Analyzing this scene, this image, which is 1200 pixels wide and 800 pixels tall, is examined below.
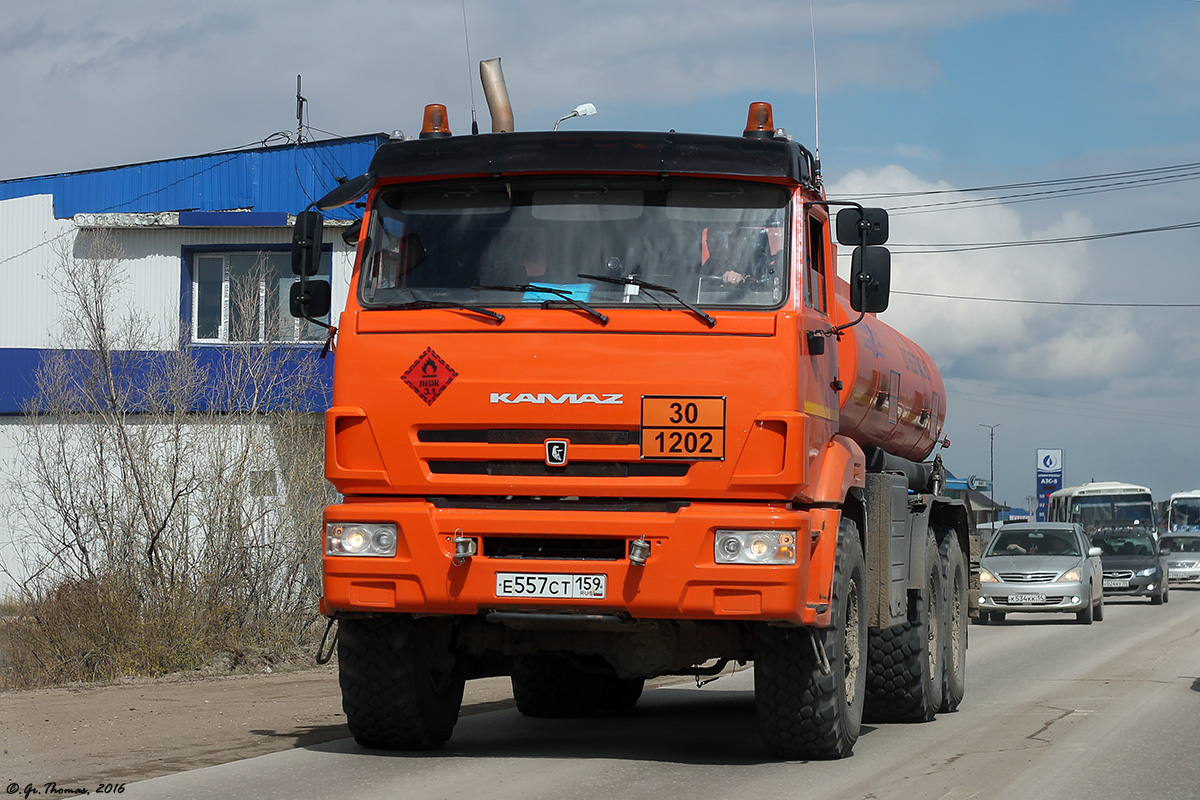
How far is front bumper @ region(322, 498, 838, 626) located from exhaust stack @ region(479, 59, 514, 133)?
Result: 3.27m

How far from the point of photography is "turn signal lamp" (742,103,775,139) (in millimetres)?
8391

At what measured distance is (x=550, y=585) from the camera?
7.49 meters

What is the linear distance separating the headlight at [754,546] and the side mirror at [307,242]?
274cm

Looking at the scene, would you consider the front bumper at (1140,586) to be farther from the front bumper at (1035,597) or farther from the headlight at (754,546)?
the headlight at (754,546)

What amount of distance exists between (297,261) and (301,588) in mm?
9372

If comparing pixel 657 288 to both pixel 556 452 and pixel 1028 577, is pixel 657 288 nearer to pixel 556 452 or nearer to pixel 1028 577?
pixel 556 452

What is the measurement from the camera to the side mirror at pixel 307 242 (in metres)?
8.38

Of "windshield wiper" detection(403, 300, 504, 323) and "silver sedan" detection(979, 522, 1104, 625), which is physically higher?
"windshield wiper" detection(403, 300, 504, 323)

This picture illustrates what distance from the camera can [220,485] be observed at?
54.9 ft

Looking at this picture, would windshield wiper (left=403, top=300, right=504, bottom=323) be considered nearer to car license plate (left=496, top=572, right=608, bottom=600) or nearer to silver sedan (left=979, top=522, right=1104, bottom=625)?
car license plate (left=496, top=572, right=608, bottom=600)

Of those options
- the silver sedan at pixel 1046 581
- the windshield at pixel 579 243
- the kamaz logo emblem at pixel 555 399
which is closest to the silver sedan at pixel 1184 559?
the silver sedan at pixel 1046 581

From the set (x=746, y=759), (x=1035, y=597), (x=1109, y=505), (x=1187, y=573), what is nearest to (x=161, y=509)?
(x=746, y=759)

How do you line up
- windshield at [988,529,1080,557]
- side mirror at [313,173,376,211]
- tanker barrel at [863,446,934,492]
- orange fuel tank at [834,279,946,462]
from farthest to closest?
windshield at [988,529,1080,557] → tanker barrel at [863,446,934,492] → orange fuel tank at [834,279,946,462] → side mirror at [313,173,376,211]

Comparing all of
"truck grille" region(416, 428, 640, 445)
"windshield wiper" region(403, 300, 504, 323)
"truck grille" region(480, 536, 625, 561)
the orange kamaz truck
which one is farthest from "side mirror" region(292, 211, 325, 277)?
"truck grille" region(480, 536, 625, 561)
